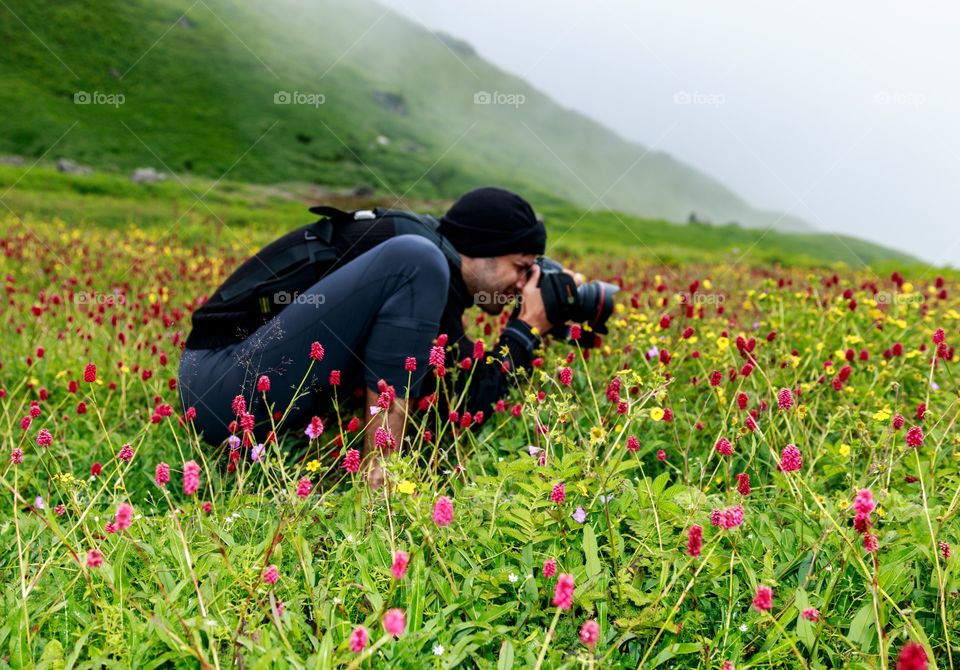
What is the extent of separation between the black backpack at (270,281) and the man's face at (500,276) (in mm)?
238

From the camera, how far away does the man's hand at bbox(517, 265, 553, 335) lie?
141 inches

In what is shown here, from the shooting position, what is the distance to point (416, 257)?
306cm

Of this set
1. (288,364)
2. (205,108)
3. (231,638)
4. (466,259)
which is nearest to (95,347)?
(288,364)

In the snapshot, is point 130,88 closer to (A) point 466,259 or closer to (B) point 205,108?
(B) point 205,108

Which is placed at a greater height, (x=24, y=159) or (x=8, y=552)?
(x=24, y=159)

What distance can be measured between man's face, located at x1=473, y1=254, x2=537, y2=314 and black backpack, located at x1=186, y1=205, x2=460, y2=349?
24 centimetres

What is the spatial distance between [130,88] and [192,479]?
282ft

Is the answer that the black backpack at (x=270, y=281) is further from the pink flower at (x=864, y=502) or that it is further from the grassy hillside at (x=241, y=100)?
the grassy hillside at (x=241, y=100)

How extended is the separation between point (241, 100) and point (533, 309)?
8683cm

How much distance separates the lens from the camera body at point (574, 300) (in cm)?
353

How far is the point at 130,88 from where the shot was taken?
73.6 metres

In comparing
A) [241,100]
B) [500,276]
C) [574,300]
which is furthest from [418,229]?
[241,100]

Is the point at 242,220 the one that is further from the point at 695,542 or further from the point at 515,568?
the point at 695,542


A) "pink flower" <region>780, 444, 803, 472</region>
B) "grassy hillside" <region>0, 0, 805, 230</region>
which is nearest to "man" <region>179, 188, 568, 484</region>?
"pink flower" <region>780, 444, 803, 472</region>
